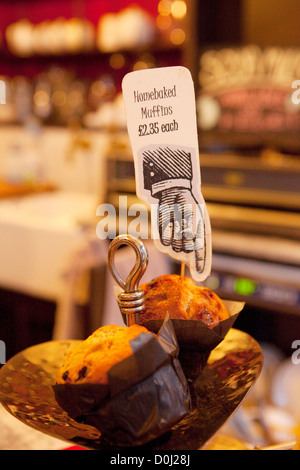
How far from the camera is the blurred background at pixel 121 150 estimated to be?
1.96m

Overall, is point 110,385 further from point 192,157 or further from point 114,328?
point 192,157

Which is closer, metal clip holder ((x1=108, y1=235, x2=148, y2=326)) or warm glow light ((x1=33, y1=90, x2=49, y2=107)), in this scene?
metal clip holder ((x1=108, y1=235, x2=148, y2=326))

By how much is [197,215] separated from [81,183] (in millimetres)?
3034

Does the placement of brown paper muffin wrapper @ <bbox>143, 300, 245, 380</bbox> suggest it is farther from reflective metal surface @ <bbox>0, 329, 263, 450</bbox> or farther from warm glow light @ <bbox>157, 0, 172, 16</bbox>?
warm glow light @ <bbox>157, 0, 172, 16</bbox>

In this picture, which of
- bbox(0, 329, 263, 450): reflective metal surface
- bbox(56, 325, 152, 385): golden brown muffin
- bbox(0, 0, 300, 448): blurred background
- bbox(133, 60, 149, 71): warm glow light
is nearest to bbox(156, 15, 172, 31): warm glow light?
bbox(0, 0, 300, 448): blurred background

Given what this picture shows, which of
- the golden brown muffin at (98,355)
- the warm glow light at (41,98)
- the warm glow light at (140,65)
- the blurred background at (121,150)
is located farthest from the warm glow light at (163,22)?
the golden brown muffin at (98,355)

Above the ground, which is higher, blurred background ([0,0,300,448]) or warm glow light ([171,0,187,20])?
warm glow light ([171,0,187,20])

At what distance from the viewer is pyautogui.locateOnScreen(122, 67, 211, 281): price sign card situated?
543 millimetres

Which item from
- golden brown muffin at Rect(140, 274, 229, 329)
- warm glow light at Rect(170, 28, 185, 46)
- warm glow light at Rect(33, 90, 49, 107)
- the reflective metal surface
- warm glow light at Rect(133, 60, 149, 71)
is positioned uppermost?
warm glow light at Rect(170, 28, 185, 46)

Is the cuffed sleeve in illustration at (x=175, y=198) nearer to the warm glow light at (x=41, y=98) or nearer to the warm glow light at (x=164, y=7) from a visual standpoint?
the warm glow light at (x=164, y=7)

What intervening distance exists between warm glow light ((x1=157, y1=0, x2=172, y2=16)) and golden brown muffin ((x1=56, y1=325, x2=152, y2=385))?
2.98m

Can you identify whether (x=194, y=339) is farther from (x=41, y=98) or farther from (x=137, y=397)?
(x=41, y=98)

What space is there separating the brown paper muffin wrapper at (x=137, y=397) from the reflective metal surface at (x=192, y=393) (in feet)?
0.10

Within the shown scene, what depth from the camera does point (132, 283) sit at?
54 cm
